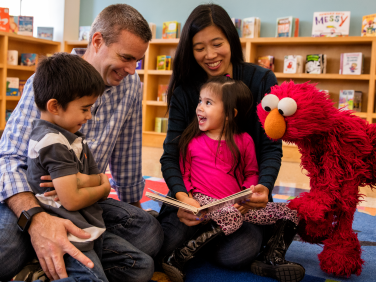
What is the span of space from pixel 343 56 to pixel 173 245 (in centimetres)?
335

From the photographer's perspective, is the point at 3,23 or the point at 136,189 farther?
the point at 3,23

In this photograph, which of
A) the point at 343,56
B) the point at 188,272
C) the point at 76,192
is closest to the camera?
the point at 76,192

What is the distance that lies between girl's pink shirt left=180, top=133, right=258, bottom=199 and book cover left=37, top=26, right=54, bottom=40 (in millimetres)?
4401

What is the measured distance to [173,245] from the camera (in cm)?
132

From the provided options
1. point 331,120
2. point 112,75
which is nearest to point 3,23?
point 112,75

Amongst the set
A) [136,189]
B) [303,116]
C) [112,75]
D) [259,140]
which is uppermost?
[112,75]

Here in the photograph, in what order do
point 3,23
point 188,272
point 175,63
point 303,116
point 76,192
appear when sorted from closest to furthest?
point 76,192 → point 303,116 → point 188,272 → point 175,63 → point 3,23

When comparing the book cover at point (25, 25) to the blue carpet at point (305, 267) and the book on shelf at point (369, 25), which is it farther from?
the blue carpet at point (305, 267)

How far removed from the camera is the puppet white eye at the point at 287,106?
1.14 meters

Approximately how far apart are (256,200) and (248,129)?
0.40m

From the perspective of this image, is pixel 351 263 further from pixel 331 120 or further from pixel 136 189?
pixel 136 189

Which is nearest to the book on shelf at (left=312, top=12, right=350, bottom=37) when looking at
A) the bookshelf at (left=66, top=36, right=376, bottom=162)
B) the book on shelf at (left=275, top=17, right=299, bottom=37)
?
the bookshelf at (left=66, top=36, right=376, bottom=162)

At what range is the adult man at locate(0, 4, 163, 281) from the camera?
958 mm

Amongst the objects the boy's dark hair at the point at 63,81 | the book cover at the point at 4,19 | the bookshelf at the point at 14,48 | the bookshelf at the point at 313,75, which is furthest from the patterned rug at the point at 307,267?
the book cover at the point at 4,19
